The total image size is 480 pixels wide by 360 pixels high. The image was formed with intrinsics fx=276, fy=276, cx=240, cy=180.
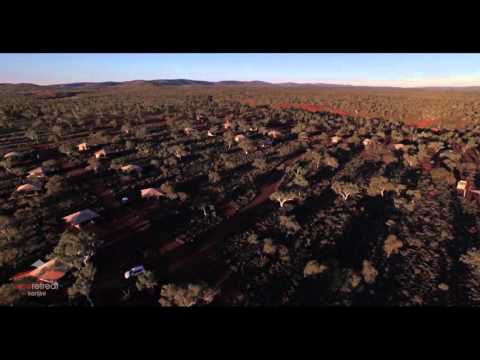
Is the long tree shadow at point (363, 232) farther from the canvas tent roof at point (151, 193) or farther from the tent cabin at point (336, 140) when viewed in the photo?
the tent cabin at point (336, 140)

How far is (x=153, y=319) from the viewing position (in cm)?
407

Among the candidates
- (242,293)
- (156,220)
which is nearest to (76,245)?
(156,220)

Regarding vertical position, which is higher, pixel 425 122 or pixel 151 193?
pixel 425 122

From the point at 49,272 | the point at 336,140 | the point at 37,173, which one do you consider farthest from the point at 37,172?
the point at 336,140

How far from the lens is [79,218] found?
21547 mm

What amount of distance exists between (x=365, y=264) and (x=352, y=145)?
32.0 meters

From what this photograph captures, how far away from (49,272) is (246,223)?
13.8 meters

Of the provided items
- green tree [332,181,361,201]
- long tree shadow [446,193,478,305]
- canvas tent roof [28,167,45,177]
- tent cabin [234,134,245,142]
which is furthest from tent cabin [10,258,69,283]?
tent cabin [234,134,245,142]

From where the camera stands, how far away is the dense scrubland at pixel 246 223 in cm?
1611

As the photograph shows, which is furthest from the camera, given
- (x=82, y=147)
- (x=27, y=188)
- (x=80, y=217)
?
(x=82, y=147)

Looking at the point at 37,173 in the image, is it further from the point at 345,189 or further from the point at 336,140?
the point at 336,140
